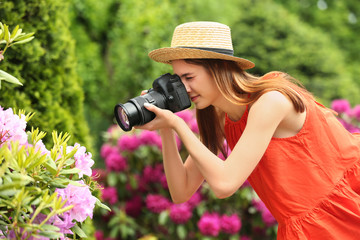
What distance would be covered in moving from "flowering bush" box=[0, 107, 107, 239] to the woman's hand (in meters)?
0.42

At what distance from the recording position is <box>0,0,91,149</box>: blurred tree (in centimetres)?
244

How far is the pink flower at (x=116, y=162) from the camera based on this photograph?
14.2ft

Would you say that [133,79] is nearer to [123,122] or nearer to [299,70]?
[299,70]

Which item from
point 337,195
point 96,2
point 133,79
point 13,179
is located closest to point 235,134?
point 337,195

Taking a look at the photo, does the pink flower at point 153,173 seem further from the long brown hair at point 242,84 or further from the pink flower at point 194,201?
the long brown hair at point 242,84

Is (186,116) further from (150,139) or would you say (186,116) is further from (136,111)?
(136,111)

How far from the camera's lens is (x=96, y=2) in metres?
8.55

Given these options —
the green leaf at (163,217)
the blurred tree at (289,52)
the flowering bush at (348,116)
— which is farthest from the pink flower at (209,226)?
the blurred tree at (289,52)

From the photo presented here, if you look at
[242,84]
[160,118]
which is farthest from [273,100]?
[160,118]

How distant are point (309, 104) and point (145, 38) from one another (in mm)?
5952

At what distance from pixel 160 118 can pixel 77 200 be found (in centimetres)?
62

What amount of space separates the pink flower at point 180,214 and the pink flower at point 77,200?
2475 mm

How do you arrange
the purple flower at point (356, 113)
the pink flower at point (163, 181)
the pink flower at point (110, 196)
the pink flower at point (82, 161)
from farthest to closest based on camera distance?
the purple flower at point (356, 113)
the pink flower at point (110, 196)
the pink flower at point (163, 181)
the pink flower at point (82, 161)

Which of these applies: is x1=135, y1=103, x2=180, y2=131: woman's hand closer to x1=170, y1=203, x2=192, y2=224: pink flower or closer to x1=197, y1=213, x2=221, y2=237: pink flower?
x1=197, y1=213, x2=221, y2=237: pink flower
